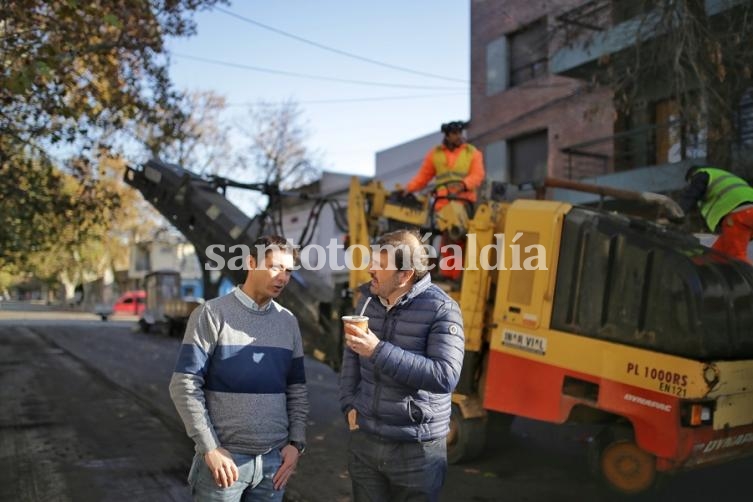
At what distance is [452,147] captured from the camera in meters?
7.32

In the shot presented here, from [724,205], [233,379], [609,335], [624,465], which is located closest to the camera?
[233,379]

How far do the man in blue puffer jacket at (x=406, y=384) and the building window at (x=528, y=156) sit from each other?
14.5 meters

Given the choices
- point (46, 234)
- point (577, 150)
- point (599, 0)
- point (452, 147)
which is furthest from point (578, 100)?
point (46, 234)

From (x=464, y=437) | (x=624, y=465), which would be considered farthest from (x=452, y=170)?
(x=624, y=465)

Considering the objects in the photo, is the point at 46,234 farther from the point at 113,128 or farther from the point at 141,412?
the point at 141,412

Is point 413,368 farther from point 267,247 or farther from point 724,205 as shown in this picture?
point 724,205

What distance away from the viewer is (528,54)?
686 inches

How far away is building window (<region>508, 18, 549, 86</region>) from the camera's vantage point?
55.3ft

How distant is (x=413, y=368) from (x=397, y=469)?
0.51 m

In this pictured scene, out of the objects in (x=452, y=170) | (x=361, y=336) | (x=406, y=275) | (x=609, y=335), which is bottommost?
(x=609, y=335)

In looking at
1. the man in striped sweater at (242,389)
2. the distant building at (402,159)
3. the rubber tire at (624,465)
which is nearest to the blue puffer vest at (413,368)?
the man in striped sweater at (242,389)

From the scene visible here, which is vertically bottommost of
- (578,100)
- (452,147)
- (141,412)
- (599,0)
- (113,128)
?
(141,412)

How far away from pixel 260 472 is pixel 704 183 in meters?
4.76

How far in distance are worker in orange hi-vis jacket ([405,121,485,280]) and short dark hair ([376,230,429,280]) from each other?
3.94 metres
